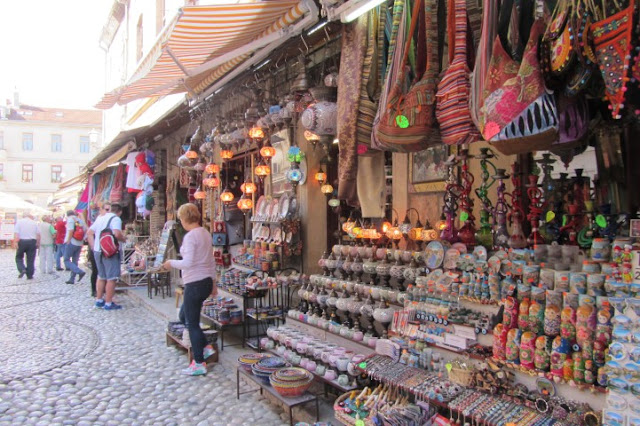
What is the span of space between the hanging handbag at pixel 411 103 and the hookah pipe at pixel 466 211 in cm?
52

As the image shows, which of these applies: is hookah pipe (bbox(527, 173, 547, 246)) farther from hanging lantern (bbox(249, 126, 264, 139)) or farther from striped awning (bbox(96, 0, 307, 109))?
hanging lantern (bbox(249, 126, 264, 139))

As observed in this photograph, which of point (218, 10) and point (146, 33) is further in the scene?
point (146, 33)

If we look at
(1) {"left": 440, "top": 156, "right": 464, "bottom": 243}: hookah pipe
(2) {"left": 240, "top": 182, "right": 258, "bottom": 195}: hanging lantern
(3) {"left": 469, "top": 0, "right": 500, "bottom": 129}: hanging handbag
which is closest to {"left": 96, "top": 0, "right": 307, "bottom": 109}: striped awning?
(1) {"left": 440, "top": 156, "right": 464, "bottom": 243}: hookah pipe

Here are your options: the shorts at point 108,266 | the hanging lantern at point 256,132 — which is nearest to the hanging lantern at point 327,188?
the hanging lantern at point 256,132

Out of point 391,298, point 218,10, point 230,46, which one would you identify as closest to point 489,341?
point 391,298

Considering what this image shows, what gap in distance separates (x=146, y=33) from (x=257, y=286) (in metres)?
10.1

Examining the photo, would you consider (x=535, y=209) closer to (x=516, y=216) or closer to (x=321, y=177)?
(x=516, y=216)

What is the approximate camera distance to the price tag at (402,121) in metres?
2.69

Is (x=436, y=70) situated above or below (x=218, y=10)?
below

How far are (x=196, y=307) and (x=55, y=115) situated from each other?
150ft

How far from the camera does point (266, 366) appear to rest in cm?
391

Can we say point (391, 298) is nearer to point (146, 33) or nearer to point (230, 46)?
point (230, 46)

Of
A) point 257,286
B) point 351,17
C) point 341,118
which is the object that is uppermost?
point 351,17

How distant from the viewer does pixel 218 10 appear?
12.2ft
